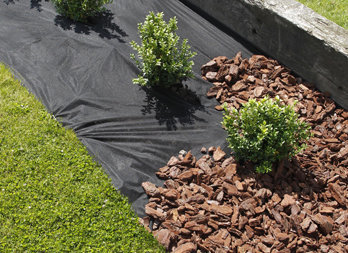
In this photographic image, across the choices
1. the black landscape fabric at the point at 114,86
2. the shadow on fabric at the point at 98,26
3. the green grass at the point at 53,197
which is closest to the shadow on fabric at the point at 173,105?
the black landscape fabric at the point at 114,86

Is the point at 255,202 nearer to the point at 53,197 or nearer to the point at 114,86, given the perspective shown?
the point at 53,197

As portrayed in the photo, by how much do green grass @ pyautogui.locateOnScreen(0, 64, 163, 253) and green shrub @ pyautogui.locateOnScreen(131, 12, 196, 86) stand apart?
3.97 ft

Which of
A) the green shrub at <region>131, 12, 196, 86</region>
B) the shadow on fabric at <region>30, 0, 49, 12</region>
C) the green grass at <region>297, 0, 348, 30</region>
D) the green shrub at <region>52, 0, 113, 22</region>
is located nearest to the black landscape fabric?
the shadow on fabric at <region>30, 0, 49, 12</region>

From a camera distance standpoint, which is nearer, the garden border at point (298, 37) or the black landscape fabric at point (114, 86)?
the black landscape fabric at point (114, 86)

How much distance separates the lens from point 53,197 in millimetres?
4008

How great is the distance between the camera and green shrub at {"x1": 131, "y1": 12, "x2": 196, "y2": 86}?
468cm

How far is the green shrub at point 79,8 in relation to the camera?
18.6 feet

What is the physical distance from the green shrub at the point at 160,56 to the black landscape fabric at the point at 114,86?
25 centimetres

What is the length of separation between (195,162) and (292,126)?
3.62 feet

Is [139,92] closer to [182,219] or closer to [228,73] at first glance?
[228,73]

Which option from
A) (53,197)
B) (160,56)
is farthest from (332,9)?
(53,197)

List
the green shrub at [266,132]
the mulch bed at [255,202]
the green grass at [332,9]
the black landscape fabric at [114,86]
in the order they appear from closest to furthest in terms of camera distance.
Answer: the mulch bed at [255,202]
the green shrub at [266,132]
the black landscape fabric at [114,86]
the green grass at [332,9]

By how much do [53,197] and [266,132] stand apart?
2.25m

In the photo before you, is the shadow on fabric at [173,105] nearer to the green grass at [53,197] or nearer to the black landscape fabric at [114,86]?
the black landscape fabric at [114,86]
